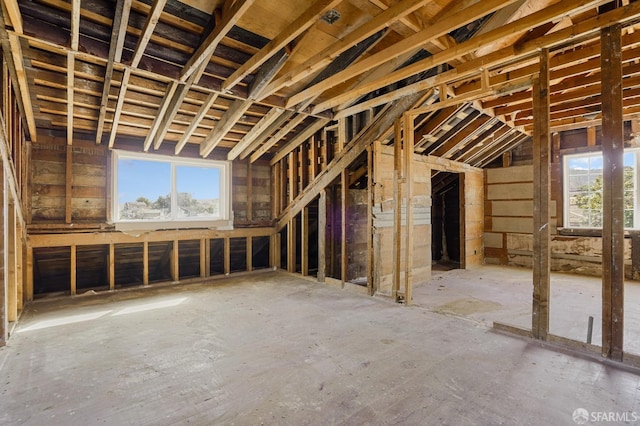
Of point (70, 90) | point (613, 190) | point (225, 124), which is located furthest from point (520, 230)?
point (70, 90)

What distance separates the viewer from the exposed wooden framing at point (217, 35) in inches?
85.9

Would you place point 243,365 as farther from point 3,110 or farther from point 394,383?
point 3,110

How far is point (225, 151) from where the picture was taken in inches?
220

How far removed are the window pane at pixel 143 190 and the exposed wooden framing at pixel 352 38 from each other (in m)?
2.62

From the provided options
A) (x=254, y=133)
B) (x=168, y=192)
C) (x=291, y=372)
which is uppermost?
(x=254, y=133)

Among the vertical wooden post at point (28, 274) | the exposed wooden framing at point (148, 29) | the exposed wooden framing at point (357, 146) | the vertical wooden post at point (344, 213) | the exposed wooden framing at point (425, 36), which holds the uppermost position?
the exposed wooden framing at point (148, 29)

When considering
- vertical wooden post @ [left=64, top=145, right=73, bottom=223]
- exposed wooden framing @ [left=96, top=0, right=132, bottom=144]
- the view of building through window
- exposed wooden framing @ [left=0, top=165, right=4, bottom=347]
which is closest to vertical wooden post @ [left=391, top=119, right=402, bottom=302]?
exposed wooden framing @ [left=96, top=0, right=132, bottom=144]

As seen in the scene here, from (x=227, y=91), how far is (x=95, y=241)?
2.91 m

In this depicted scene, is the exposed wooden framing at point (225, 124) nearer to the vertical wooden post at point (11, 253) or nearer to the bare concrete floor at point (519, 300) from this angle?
the vertical wooden post at point (11, 253)

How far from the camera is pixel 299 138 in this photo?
17.1 ft

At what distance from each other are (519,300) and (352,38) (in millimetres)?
3724

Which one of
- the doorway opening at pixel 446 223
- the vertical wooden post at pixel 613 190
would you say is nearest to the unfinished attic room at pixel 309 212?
the vertical wooden post at pixel 613 190

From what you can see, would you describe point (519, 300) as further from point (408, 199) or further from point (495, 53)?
point (495, 53)

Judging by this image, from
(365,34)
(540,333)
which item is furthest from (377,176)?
(540,333)
